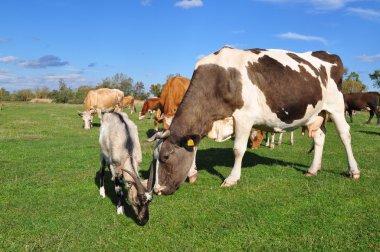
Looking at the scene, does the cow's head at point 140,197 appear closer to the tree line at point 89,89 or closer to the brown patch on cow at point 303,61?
the brown patch on cow at point 303,61

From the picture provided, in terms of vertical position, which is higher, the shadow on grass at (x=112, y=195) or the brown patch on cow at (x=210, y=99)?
the brown patch on cow at (x=210, y=99)

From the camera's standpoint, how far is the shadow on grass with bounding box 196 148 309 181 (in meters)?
10.5

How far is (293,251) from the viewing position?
4.96 metres

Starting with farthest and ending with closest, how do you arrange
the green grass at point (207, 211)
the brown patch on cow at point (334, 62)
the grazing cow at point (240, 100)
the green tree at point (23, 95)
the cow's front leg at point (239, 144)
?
1. the green tree at point (23, 95)
2. the brown patch on cow at point (334, 62)
3. the cow's front leg at point (239, 144)
4. the grazing cow at point (240, 100)
5. the green grass at point (207, 211)

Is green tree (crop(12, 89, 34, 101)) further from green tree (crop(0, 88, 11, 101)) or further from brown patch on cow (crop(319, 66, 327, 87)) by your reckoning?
brown patch on cow (crop(319, 66, 327, 87))

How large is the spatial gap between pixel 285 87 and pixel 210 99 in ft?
6.04

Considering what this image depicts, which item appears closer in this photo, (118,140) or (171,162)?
(118,140)

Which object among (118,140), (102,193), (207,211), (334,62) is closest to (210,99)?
(118,140)

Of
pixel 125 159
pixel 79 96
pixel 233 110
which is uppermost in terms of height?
pixel 79 96

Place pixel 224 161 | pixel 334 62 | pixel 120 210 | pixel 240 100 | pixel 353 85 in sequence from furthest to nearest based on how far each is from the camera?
pixel 353 85
pixel 224 161
pixel 334 62
pixel 240 100
pixel 120 210

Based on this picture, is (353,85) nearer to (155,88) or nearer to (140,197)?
(155,88)

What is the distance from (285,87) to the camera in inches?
329

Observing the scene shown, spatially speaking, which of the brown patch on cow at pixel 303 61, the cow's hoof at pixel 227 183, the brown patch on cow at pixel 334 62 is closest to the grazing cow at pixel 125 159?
the cow's hoof at pixel 227 183

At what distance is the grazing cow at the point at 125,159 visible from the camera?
592 cm
